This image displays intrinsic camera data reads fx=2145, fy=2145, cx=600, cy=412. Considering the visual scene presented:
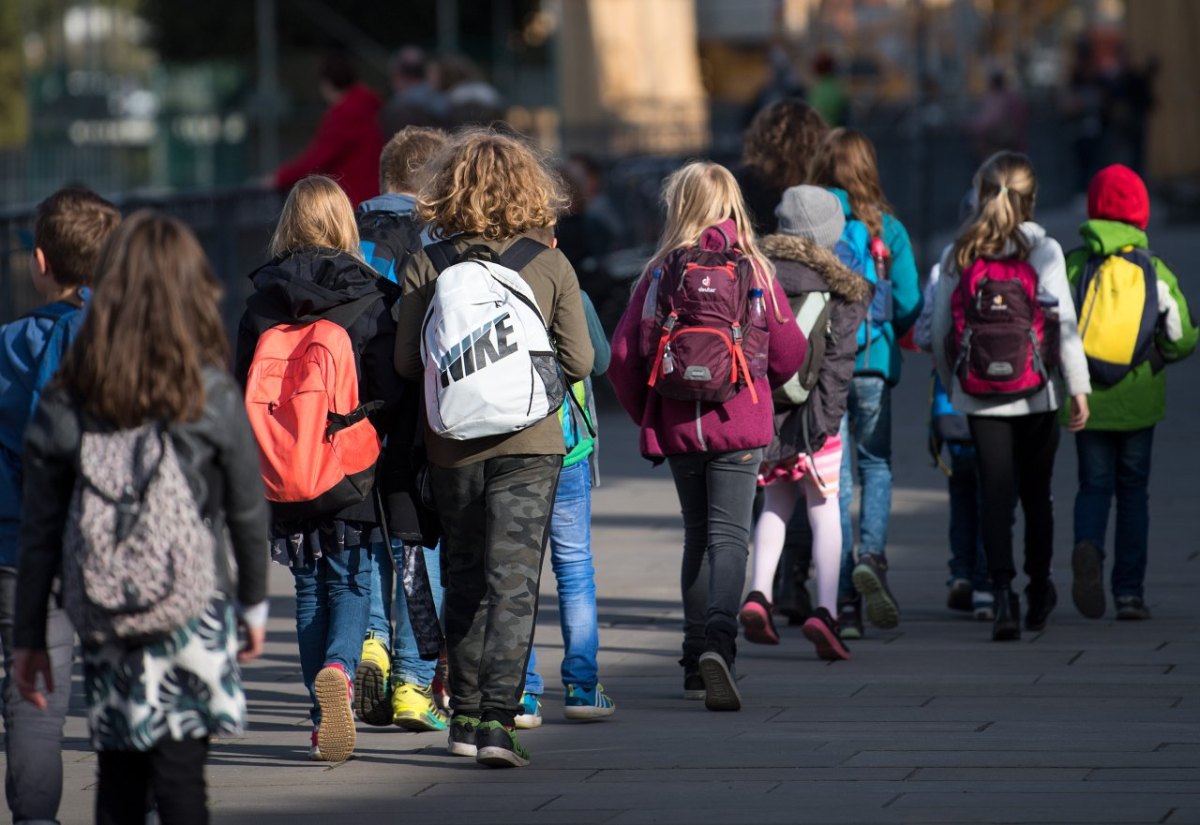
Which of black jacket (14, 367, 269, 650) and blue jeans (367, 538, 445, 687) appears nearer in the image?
black jacket (14, 367, 269, 650)

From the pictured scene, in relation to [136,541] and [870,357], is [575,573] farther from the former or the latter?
[136,541]

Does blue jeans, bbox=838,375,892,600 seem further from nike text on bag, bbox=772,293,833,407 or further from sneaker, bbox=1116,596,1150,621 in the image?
sneaker, bbox=1116,596,1150,621

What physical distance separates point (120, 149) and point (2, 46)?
131 feet

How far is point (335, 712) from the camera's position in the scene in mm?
6094

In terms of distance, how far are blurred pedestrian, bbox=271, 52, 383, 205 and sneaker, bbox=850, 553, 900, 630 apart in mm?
4889

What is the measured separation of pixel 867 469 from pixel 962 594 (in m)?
0.65

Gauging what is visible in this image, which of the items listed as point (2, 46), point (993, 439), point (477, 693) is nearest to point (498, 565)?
point (477, 693)

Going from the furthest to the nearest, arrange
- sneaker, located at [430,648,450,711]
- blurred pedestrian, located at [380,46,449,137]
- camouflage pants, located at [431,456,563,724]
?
blurred pedestrian, located at [380,46,449,137]
sneaker, located at [430,648,450,711]
camouflage pants, located at [431,456,563,724]

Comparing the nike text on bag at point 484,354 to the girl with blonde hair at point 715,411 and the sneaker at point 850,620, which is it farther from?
the sneaker at point 850,620

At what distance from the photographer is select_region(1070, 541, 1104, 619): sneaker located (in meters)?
7.89

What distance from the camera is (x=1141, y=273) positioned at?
784cm

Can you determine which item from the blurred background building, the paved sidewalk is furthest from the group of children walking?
the blurred background building

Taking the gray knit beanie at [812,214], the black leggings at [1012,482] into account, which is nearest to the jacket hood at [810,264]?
the gray knit beanie at [812,214]

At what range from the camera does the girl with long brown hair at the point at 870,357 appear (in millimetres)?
7895
